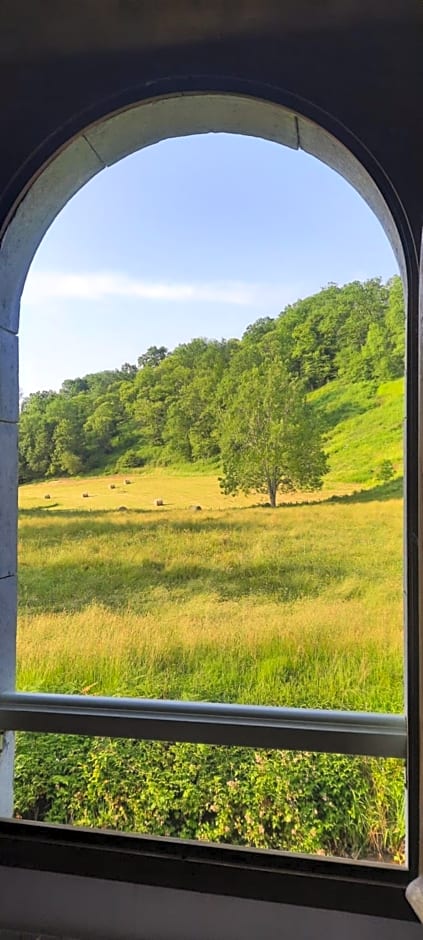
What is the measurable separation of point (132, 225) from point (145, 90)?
0.25 m

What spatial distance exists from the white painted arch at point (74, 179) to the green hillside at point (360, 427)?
271 millimetres

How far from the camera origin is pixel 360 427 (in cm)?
106

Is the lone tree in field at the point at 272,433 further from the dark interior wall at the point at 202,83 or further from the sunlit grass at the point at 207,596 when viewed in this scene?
the dark interior wall at the point at 202,83

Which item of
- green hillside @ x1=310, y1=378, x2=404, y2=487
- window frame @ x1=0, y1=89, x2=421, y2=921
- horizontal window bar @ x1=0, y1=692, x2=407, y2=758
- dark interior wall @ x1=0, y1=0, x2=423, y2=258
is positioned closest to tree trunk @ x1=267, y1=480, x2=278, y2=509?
green hillside @ x1=310, y1=378, x2=404, y2=487

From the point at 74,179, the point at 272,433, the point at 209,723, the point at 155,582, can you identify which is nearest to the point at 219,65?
the point at 74,179

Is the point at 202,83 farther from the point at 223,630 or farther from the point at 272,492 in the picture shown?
the point at 223,630

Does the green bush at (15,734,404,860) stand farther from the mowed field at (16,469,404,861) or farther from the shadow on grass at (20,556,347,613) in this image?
the shadow on grass at (20,556,347,613)

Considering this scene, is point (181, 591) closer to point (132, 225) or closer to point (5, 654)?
point (5, 654)

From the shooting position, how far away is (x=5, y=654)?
Result: 1.08 meters

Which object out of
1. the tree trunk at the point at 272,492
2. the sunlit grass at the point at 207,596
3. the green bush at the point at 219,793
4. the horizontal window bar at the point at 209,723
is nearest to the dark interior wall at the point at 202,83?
the green bush at the point at 219,793

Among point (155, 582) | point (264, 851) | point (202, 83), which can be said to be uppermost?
point (202, 83)

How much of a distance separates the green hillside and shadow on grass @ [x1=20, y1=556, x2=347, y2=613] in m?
0.21

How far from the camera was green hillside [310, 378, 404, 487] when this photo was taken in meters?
1.04

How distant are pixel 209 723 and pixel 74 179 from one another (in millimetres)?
1220
